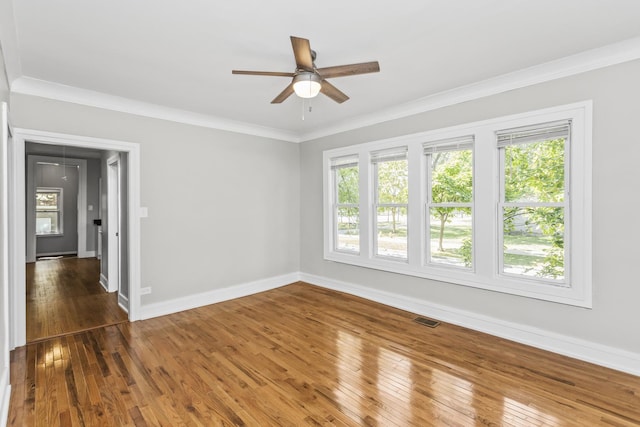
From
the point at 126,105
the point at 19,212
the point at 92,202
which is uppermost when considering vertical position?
the point at 126,105

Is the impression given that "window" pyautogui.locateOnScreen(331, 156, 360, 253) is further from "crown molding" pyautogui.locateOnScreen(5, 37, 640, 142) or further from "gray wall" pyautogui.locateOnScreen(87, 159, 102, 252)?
"gray wall" pyautogui.locateOnScreen(87, 159, 102, 252)

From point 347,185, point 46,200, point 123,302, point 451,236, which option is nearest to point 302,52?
point 451,236

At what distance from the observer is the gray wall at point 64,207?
28.0 feet

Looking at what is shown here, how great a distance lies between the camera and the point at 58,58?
2707 mm

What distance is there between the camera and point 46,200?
8.72m

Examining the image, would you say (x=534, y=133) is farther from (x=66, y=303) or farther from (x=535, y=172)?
(x=66, y=303)

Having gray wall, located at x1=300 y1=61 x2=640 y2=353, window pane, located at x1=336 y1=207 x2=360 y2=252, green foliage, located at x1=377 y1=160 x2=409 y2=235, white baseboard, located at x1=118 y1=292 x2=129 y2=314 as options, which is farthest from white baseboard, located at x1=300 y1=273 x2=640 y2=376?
white baseboard, located at x1=118 y1=292 x2=129 y2=314

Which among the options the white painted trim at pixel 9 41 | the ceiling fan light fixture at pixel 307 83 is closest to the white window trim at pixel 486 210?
the ceiling fan light fixture at pixel 307 83

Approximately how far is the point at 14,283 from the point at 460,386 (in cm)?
417

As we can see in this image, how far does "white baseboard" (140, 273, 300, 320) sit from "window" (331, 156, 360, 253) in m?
1.15

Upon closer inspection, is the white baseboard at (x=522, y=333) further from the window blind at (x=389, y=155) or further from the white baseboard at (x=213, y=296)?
the window blind at (x=389, y=155)

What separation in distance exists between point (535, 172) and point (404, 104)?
1.66m

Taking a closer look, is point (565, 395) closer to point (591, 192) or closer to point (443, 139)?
point (591, 192)

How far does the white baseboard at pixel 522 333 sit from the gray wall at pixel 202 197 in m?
1.86
